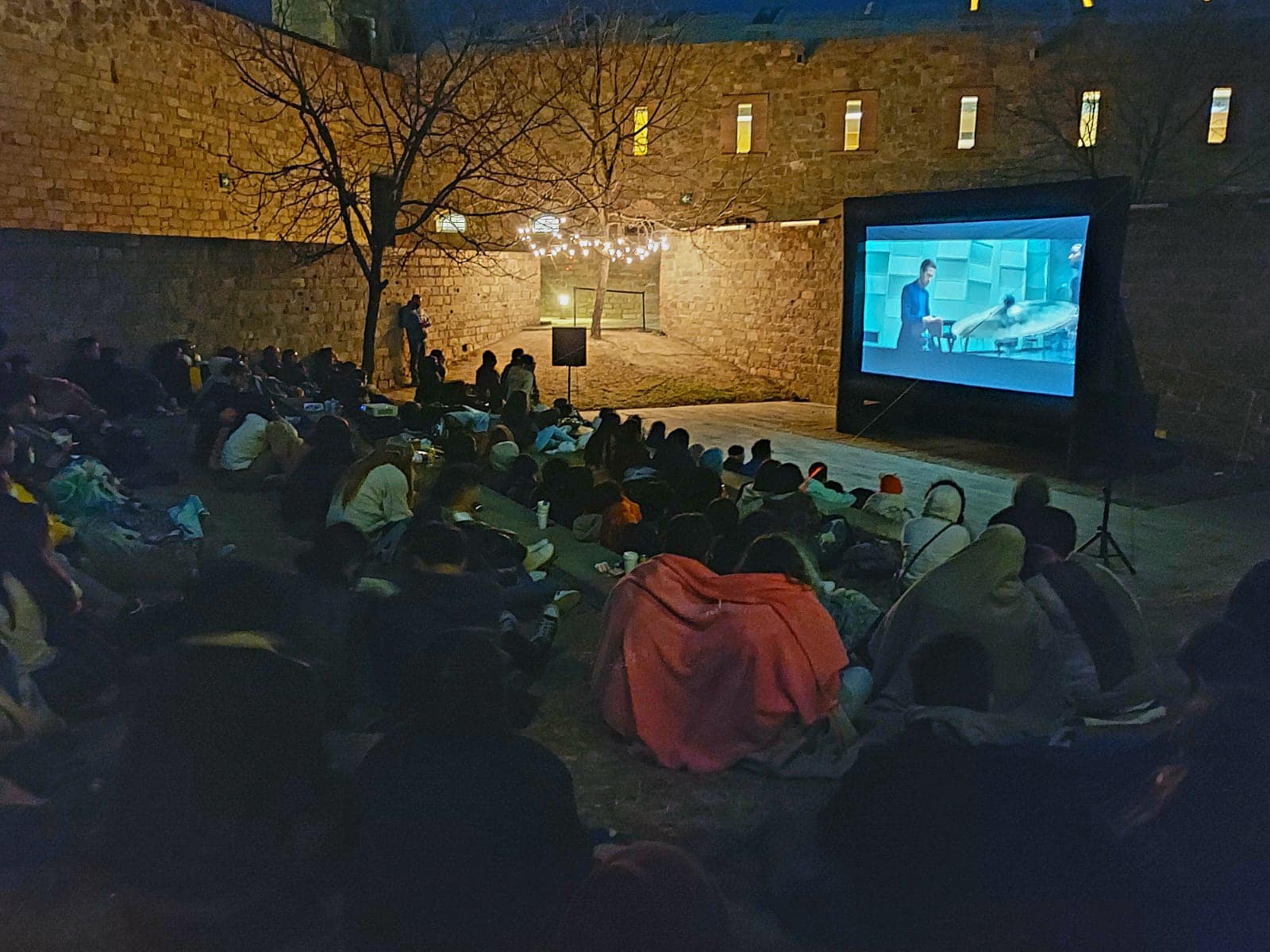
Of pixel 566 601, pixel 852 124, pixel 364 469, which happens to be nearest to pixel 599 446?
pixel 364 469

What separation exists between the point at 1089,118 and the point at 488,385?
543 inches

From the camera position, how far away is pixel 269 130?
19.1 meters

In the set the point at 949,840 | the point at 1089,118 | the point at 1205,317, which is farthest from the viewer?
the point at 1089,118

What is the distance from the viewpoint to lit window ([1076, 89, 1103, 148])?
1919 centimetres

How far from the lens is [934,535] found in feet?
16.8

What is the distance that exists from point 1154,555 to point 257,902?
257 inches

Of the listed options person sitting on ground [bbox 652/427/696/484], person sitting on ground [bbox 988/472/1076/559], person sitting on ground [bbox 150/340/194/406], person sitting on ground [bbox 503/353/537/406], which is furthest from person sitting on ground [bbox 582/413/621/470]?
person sitting on ground [bbox 150/340/194/406]

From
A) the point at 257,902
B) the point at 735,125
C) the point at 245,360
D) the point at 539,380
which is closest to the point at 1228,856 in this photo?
the point at 257,902

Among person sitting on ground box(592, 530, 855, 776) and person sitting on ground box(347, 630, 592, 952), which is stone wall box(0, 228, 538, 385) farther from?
person sitting on ground box(347, 630, 592, 952)

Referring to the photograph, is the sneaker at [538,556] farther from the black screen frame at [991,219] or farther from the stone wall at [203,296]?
the stone wall at [203,296]

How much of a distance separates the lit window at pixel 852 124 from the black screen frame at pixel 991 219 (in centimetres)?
795

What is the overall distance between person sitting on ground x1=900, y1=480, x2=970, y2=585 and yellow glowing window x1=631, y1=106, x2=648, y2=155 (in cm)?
1751

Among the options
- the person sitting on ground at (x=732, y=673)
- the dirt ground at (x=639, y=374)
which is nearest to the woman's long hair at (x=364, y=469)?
the person sitting on ground at (x=732, y=673)

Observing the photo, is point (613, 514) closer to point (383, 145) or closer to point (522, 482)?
point (522, 482)
